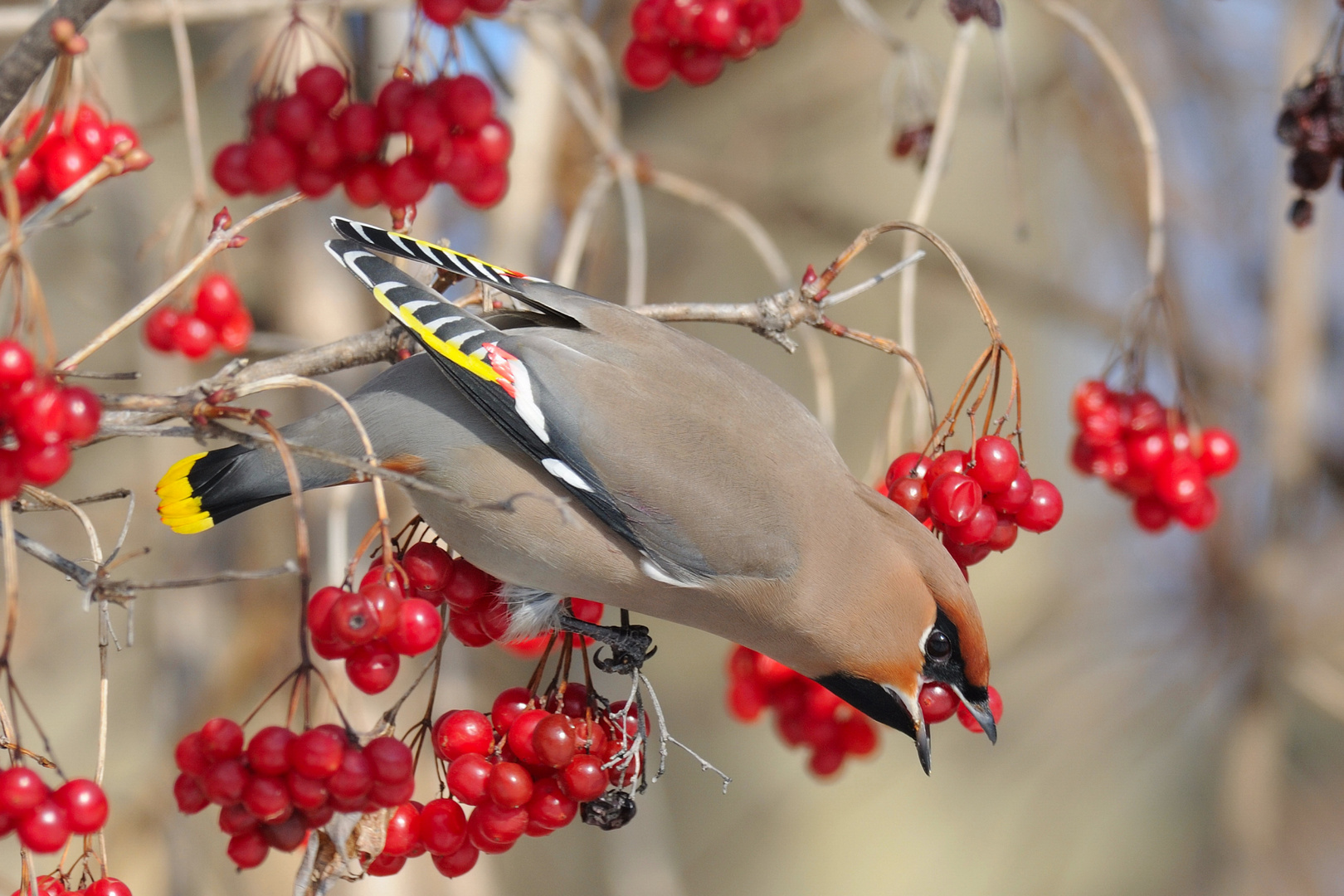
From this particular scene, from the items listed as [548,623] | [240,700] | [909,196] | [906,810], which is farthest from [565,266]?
[906,810]

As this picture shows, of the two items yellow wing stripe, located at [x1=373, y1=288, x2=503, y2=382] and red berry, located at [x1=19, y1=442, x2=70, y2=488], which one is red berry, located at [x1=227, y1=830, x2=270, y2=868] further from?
yellow wing stripe, located at [x1=373, y1=288, x2=503, y2=382]

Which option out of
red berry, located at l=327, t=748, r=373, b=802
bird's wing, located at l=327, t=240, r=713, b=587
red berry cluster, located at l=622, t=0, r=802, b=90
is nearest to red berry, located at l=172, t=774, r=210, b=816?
red berry, located at l=327, t=748, r=373, b=802

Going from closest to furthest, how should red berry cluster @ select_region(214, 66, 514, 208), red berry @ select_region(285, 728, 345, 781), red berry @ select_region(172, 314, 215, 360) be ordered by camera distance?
red berry @ select_region(285, 728, 345, 781) < red berry cluster @ select_region(214, 66, 514, 208) < red berry @ select_region(172, 314, 215, 360)

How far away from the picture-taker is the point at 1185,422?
2.57 metres

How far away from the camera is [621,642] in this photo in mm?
2105

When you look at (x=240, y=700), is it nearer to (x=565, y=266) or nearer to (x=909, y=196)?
(x=565, y=266)

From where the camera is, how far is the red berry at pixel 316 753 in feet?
4.74

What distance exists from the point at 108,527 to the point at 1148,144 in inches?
149

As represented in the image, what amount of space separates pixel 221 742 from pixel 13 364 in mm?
582

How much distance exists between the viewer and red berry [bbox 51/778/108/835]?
134 centimetres

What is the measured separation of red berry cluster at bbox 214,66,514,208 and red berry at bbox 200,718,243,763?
1.10m

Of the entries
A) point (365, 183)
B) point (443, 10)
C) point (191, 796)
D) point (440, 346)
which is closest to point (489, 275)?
point (440, 346)

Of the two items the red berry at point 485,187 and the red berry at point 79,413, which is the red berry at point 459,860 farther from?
the red berry at point 485,187

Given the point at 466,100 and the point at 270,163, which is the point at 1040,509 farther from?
the point at 270,163
